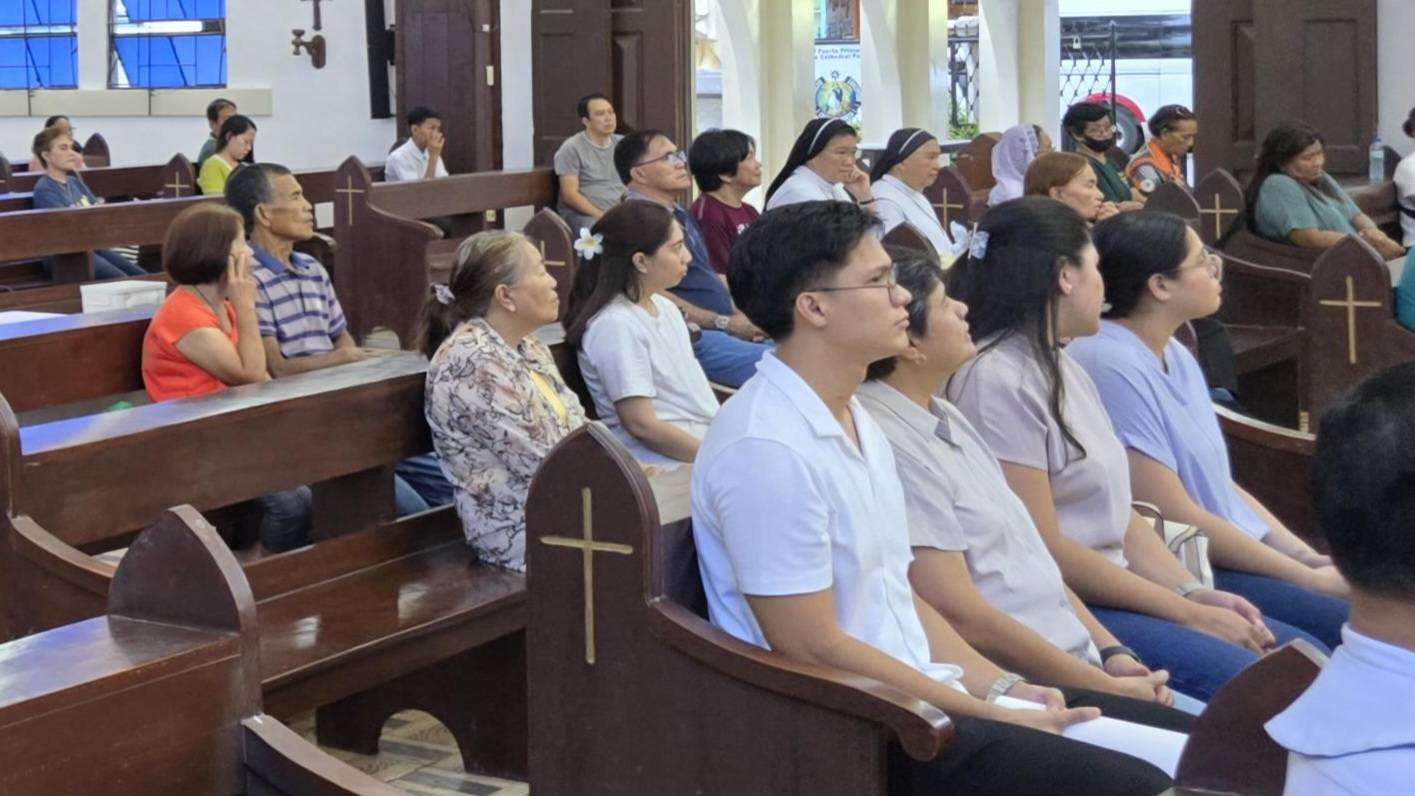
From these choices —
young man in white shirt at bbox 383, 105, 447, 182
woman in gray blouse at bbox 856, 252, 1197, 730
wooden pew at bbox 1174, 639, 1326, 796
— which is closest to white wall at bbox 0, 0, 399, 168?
young man in white shirt at bbox 383, 105, 447, 182

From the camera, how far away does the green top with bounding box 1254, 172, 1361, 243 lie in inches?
272

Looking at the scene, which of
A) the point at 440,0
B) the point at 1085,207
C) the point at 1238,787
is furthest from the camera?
the point at 440,0

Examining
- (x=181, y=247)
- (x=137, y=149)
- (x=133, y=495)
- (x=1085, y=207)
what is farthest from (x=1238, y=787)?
(x=137, y=149)

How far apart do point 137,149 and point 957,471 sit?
11.7 meters

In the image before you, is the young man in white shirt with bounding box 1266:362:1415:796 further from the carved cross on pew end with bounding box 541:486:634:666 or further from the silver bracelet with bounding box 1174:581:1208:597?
the silver bracelet with bounding box 1174:581:1208:597

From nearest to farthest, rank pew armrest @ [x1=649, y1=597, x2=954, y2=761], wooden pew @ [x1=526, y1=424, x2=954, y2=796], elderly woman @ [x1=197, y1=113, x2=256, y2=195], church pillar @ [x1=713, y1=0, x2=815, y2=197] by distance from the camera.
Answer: pew armrest @ [x1=649, y1=597, x2=954, y2=761]
wooden pew @ [x1=526, y1=424, x2=954, y2=796]
elderly woman @ [x1=197, y1=113, x2=256, y2=195]
church pillar @ [x1=713, y1=0, x2=815, y2=197]

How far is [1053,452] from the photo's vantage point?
2969mm

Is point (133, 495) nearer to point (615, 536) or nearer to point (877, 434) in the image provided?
point (615, 536)

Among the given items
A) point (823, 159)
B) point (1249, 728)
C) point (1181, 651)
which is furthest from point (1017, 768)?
point (823, 159)

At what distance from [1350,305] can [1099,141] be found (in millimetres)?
2657

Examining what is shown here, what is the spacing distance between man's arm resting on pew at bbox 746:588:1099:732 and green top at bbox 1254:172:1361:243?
4977 mm

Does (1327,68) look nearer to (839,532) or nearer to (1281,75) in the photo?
(1281,75)

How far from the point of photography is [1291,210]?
22.6 feet

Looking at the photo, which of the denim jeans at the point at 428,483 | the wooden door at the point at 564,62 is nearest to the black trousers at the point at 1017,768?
the denim jeans at the point at 428,483
